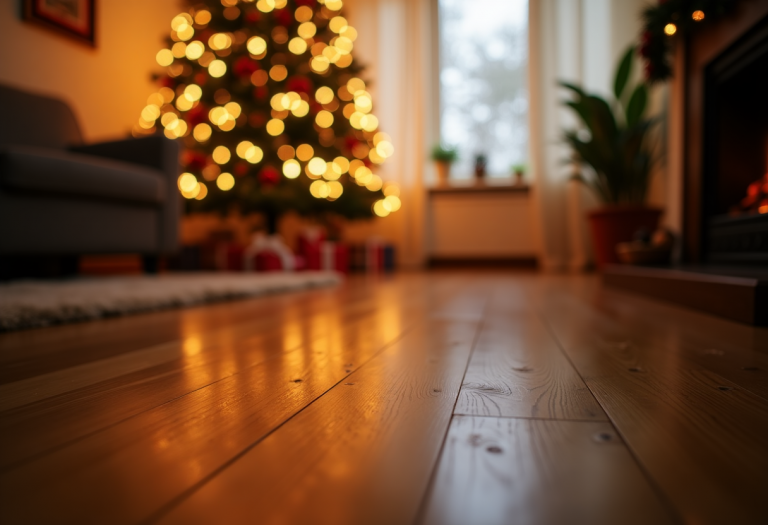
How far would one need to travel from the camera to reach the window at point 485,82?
13.7ft

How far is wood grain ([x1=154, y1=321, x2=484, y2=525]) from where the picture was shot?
27 cm

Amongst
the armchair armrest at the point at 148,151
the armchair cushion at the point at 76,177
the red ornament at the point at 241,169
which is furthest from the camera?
the red ornament at the point at 241,169

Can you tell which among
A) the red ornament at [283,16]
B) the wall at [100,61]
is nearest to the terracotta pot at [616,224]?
the red ornament at [283,16]

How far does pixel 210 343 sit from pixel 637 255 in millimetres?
1731

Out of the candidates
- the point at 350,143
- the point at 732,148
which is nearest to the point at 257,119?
the point at 350,143

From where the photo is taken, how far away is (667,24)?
195 cm

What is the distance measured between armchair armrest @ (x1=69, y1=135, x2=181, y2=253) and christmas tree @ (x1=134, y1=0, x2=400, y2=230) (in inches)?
23.3

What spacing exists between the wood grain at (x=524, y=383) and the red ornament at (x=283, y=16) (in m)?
2.84

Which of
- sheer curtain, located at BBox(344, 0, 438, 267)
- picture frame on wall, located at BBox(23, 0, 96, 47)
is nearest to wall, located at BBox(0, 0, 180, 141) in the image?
picture frame on wall, located at BBox(23, 0, 96, 47)

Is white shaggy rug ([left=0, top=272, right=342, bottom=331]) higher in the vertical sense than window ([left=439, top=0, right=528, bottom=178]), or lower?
lower

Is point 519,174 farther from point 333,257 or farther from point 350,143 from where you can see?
point 333,257

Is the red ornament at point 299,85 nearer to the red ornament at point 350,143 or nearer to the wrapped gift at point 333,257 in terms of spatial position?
the red ornament at point 350,143

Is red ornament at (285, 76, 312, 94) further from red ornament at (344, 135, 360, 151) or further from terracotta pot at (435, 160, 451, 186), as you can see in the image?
terracotta pot at (435, 160, 451, 186)

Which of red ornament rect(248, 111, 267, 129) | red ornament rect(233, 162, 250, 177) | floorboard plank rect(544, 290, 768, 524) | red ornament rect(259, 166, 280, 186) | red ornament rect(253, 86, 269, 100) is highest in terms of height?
red ornament rect(253, 86, 269, 100)
